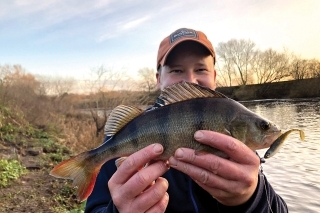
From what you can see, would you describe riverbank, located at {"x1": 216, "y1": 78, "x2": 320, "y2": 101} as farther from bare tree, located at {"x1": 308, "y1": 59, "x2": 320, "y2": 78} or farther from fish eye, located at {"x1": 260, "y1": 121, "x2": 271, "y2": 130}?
fish eye, located at {"x1": 260, "y1": 121, "x2": 271, "y2": 130}

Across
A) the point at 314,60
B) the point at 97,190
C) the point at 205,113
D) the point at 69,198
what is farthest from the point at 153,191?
the point at 314,60

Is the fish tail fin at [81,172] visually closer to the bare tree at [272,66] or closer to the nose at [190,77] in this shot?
the nose at [190,77]

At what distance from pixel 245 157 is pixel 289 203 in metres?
6.94

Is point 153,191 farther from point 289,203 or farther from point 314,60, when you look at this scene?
point 314,60

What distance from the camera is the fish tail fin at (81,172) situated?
2.20 m

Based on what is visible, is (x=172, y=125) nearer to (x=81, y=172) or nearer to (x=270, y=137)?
(x=270, y=137)

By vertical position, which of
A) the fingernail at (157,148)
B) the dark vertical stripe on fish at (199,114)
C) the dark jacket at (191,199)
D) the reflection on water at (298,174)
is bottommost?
the reflection on water at (298,174)

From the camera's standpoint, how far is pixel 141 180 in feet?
5.98

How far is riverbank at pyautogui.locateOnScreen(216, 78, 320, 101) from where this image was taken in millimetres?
39219

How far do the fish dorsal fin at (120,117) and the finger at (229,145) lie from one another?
544mm

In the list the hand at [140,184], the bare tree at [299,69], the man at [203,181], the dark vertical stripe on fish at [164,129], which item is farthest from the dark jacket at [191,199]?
the bare tree at [299,69]

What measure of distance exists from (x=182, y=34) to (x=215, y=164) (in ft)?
6.19

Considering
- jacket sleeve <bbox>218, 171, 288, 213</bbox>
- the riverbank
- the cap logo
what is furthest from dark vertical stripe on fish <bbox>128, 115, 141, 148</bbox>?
the riverbank

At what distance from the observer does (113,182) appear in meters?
1.95
